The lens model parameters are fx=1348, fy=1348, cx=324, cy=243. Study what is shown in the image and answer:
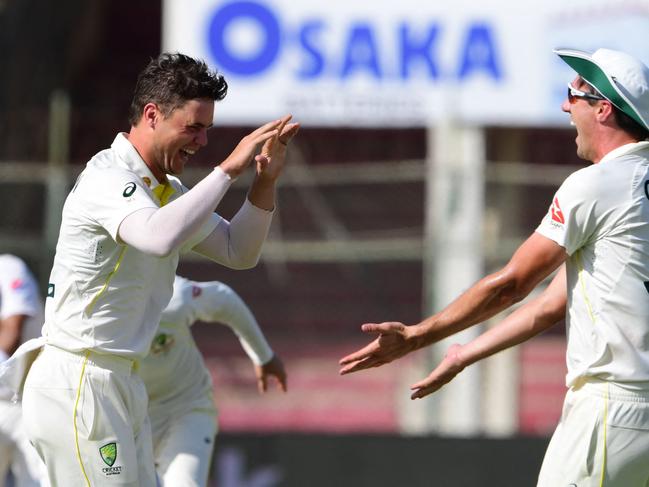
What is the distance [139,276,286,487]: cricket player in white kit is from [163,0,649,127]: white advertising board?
4636mm

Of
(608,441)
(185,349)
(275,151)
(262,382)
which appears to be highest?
(275,151)

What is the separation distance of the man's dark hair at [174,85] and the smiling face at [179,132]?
0.08 feet

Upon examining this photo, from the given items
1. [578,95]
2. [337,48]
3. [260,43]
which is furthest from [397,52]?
[578,95]

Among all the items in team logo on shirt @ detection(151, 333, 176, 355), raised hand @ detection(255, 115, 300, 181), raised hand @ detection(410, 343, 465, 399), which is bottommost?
team logo on shirt @ detection(151, 333, 176, 355)

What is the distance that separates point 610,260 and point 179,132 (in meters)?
1.52

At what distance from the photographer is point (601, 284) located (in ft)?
14.1

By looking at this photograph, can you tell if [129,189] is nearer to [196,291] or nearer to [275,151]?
[275,151]

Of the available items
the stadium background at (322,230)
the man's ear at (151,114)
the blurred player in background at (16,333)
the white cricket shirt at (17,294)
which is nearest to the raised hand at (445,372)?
the man's ear at (151,114)

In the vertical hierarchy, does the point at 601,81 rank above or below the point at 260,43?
above

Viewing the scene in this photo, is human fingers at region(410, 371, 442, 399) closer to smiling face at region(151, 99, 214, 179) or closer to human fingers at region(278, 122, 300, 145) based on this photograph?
human fingers at region(278, 122, 300, 145)

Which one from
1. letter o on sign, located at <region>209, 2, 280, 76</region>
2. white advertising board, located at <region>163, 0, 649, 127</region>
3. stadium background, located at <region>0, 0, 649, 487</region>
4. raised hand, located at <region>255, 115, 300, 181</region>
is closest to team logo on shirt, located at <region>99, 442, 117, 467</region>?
raised hand, located at <region>255, 115, 300, 181</region>

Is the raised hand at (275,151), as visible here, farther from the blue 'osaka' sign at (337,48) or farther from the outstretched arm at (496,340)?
the blue 'osaka' sign at (337,48)

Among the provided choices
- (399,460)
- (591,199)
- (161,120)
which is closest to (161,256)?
(161,120)

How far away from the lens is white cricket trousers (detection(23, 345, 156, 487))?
458 cm
